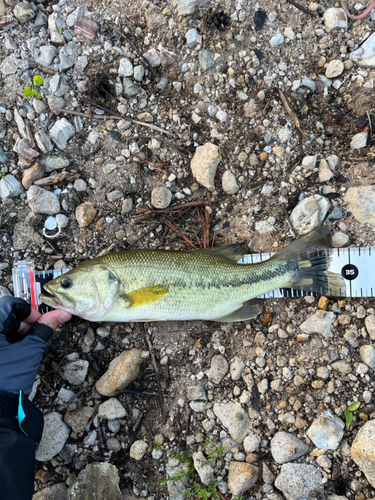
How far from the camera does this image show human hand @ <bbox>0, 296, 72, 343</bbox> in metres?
3.62

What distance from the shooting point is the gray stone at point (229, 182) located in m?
4.07

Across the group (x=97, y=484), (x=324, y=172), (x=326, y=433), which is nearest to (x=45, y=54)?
(x=324, y=172)

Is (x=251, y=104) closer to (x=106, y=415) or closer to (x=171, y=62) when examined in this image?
(x=171, y=62)

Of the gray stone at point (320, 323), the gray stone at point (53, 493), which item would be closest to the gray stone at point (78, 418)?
the gray stone at point (53, 493)

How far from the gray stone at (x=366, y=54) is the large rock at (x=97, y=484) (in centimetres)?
574

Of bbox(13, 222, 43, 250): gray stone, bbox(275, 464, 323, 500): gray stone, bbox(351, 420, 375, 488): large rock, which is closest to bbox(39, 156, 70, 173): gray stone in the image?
bbox(13, 222, 43, 250): gray stone

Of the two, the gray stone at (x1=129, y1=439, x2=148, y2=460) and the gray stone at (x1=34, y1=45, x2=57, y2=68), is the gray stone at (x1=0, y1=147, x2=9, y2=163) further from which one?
the gray stone at (x1=129, y1=439, x2=148, y2=460)

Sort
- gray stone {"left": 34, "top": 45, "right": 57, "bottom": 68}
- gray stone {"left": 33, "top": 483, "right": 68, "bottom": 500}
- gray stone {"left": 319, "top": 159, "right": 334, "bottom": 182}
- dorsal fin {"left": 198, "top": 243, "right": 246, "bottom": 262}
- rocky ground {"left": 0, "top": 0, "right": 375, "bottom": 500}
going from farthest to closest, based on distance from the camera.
Result: 1. gray stone {"left": 34, "top": 45, "right": 57, "bottom": 68}
2. gray stone {"left": 319, "top": 159, "right": 334, "bottom": 182}
3. dorsal fin {"left": 198, "top": 243, "right": 246, "bottom": 262}
4. rocky ground {"left": 0, "top": 0, "right": 375, "bottom": 500}
5. gray stone {"left": 33, "top": 483, "right": 68, "bottom": 500}

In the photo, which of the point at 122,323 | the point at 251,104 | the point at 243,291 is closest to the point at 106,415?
the point at 122,323

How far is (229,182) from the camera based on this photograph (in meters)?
4.07

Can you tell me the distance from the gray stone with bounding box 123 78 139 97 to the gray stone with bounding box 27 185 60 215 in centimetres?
165

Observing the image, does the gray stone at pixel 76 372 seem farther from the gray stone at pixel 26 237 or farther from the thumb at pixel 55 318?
the gray stone at pixel 26 237

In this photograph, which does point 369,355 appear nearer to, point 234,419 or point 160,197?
point 234,419

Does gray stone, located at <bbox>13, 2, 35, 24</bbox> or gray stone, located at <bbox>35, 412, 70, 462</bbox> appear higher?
gray stone, located at <bbox>13, 2, 35, 24</bbox>
